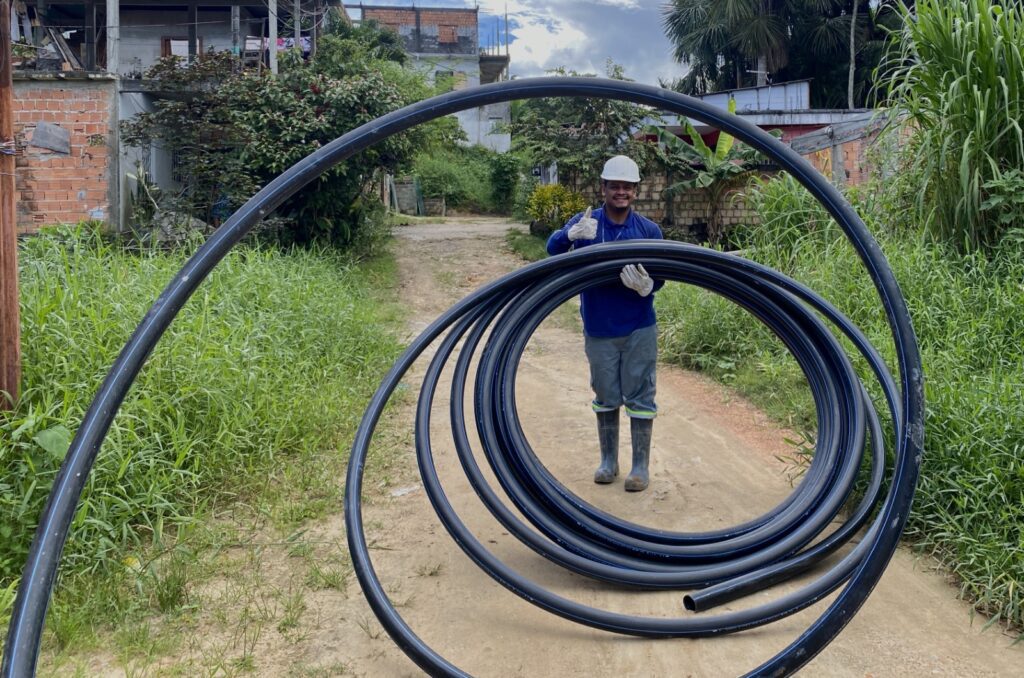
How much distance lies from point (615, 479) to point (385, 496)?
1.29 metres

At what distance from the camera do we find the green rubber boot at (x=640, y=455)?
14.6ft

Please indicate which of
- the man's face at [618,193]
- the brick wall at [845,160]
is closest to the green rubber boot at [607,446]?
the man's face at [618,193]

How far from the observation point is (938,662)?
110 inches

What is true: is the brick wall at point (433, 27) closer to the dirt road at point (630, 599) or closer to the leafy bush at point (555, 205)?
the leafy bush at point (555, 205)

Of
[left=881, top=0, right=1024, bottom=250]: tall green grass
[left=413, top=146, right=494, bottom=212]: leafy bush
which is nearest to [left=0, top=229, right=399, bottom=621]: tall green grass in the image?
[left=881, top=0, right=1024, bottom=250]: tall green grass

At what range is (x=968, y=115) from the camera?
19.1 ft

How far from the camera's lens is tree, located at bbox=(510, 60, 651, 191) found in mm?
14445

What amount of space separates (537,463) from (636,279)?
1076 millimetres

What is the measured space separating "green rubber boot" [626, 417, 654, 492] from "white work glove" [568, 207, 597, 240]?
3.37ft

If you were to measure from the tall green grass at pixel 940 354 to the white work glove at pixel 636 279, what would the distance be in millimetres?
1478

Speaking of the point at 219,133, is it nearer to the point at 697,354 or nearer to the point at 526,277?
the point at 697,354

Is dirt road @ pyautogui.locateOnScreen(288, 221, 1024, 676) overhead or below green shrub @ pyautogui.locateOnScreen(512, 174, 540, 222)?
below

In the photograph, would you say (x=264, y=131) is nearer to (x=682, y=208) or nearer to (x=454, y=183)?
(x=682, y=208)

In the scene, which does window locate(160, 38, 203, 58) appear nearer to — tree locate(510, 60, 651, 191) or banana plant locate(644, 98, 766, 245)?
tree locate(510, 60, 651, 191)
